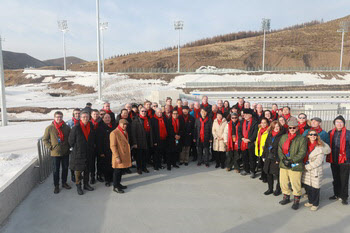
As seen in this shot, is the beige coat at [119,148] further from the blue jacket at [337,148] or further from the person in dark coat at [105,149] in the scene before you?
the blue jacket at [337,148]

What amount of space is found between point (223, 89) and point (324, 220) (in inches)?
1294

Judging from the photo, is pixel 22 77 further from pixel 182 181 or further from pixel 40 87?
pixel 182 181

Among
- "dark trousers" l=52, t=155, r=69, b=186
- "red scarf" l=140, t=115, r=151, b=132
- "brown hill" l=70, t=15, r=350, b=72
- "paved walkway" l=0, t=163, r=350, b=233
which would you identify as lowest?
"paved walkway" l=0, t=163, r=350, b=233

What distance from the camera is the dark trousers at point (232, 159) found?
6.79 meters

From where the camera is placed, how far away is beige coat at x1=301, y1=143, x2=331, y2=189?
4664 mm

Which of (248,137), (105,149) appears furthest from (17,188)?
(248,137)

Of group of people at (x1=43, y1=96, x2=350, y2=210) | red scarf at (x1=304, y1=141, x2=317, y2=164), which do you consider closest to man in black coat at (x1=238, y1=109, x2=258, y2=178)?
group of people at (x1=43, y1=96, x2=350, y2=210)

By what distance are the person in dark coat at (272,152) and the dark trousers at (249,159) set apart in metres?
0.81

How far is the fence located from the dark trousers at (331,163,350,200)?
6217 mm

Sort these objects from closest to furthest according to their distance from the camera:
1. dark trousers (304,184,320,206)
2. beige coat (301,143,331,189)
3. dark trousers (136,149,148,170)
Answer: beige coat (301,143,331,189)
dark trousers (304,184,320,206)
dark trousers (136,149,148,170)

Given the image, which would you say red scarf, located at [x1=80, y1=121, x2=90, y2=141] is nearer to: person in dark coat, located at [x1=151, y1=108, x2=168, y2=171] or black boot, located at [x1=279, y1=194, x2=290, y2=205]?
person in dark coat, located at [x1=151, y1=108, x2=168, y2=171]

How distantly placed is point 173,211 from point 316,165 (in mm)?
2692

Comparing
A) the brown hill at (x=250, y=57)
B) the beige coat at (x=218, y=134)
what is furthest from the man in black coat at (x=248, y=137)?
the brown hill at (x=250, y=57)

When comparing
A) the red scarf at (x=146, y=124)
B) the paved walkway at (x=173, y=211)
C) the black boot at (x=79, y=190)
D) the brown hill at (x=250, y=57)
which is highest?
the brown hill at (x=250, y=57)
